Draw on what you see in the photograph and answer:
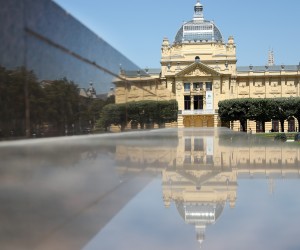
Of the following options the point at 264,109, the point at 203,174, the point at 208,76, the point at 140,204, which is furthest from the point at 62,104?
the point at 208,76

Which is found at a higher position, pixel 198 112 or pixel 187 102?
→ pixel 187 102

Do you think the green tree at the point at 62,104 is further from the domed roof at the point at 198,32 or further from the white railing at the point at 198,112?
the domed roof at the point at 198,32

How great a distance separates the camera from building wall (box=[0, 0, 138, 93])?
3.25 meters

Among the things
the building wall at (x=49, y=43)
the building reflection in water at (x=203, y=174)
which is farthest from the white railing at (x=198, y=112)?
the building reflection in water at (x=203, y=174)

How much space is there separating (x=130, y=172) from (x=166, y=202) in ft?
3.92

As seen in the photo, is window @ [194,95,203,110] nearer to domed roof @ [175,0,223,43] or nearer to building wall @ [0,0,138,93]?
domed roof @ [175,0,223,43]

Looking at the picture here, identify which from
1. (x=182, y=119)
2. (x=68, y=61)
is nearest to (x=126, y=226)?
(x=68, y=61)

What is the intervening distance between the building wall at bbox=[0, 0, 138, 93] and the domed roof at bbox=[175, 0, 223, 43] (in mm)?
59309

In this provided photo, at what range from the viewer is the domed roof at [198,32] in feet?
216

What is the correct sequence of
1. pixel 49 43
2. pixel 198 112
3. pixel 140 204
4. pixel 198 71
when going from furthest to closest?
pixel 198 71 < pixel 198 112 < pixel 49 43 < pixel 140 204

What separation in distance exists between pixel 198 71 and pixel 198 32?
9.84 meters

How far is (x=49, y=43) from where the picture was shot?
4438 mm

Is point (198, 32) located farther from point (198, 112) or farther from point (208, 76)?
point (198, 112)

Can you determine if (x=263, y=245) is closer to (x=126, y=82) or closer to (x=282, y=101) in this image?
(x=126, y=82)
